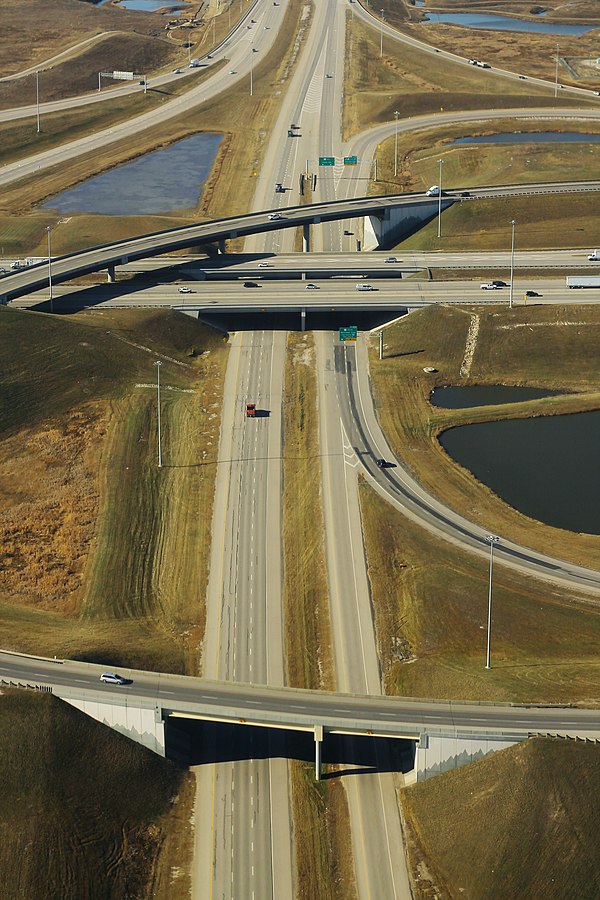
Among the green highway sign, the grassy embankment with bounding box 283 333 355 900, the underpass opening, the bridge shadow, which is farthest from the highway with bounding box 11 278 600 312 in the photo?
the bridge shadow

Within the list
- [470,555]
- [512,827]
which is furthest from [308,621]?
[512,827]

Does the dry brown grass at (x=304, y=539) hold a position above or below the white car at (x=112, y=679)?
above

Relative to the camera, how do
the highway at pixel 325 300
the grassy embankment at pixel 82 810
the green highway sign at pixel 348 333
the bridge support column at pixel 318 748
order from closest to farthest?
the grassy embankment at pixel 82 810 < the bridge support column at pixel 318 748 < the green highway sign at pixel 348 333 < the highway at pixel 325 300

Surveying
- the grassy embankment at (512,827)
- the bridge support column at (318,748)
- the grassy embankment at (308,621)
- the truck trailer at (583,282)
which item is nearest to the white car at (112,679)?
the grassy embankment at (308,621)

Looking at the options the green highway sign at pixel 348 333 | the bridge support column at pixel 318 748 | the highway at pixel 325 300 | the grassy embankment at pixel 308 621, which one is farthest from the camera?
the highway at pixel 325 300

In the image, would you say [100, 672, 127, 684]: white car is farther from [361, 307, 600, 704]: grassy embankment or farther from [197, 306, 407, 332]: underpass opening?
[197, 306, 407, 332]: underpass opening

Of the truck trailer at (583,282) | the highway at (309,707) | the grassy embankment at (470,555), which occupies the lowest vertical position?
the highway at (309,707)

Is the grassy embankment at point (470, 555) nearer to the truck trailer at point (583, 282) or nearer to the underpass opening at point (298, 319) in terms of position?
the underpass opening at point (298, 319)
